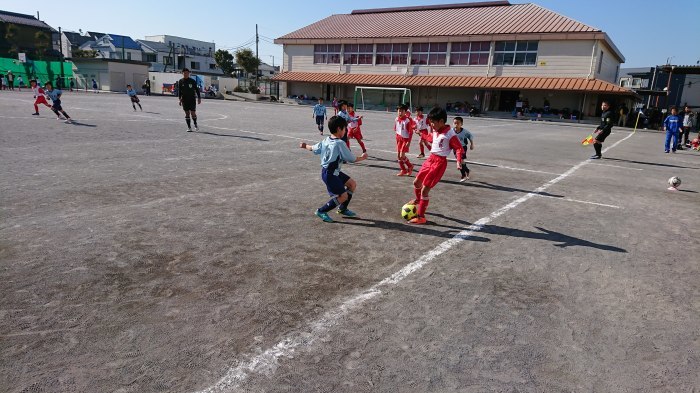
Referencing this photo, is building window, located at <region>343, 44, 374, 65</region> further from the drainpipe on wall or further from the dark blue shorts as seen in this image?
the dark blue shorts

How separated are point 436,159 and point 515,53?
4393 cm

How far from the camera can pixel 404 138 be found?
10.7 m

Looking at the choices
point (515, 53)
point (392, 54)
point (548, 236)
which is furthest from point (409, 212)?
point (392, 54)

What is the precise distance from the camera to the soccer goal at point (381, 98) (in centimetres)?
5000

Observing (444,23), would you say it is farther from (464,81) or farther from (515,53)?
(515,53)

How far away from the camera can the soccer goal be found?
50000 mm

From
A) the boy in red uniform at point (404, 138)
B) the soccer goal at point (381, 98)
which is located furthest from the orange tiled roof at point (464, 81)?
the boy in red uniform at point (404, 138)

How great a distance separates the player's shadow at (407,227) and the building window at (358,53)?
5073 cm

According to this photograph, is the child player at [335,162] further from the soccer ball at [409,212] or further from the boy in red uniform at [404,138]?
the boy in red uniform at [404,138]

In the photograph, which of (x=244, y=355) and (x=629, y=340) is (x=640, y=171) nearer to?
(x=629, y=340)

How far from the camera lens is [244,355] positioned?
2951mm

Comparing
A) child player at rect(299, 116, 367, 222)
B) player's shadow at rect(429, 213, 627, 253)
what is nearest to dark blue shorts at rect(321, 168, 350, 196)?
child player at rect(299, 116, 367, 222)

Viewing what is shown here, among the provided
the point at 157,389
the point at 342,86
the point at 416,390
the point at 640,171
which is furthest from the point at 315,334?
the point at 342,86

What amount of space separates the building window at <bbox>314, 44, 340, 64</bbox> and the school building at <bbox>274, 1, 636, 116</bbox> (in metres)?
0.13
